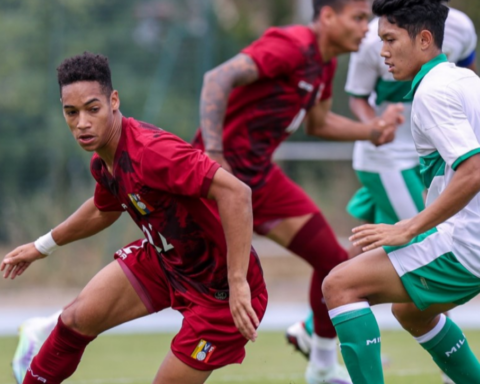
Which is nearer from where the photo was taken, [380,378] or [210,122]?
[380,378]

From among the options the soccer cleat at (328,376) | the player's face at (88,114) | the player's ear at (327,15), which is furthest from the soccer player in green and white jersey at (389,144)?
the player's face at (88,114)

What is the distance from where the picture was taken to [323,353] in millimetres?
5504

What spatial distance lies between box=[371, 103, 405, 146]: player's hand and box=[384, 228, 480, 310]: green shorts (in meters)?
1.63

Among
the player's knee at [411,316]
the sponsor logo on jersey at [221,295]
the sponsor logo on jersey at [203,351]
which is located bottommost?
the player's knee at [411,316]

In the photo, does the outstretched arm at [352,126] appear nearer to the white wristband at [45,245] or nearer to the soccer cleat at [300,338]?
the soccer cleat at [300,338]

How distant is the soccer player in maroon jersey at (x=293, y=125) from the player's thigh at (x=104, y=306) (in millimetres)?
1488

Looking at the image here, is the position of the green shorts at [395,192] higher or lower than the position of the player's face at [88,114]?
lower

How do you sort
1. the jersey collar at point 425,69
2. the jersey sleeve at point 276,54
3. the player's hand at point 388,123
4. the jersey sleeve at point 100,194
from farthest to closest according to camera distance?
1. the jersey sleeve at point 276,54
2. the player's hand at point 388,123
3. the jersey sleeve at point 100,194
4. the jersey collar at point 425,69

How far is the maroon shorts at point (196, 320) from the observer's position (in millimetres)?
3914

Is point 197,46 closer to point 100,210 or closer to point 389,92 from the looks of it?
point 389,92

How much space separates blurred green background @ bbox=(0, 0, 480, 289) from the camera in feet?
35.3

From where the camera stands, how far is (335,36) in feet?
18.5

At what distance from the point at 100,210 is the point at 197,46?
697 centimetres

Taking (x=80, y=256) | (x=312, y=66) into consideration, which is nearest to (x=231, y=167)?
(x=312, y=66)
